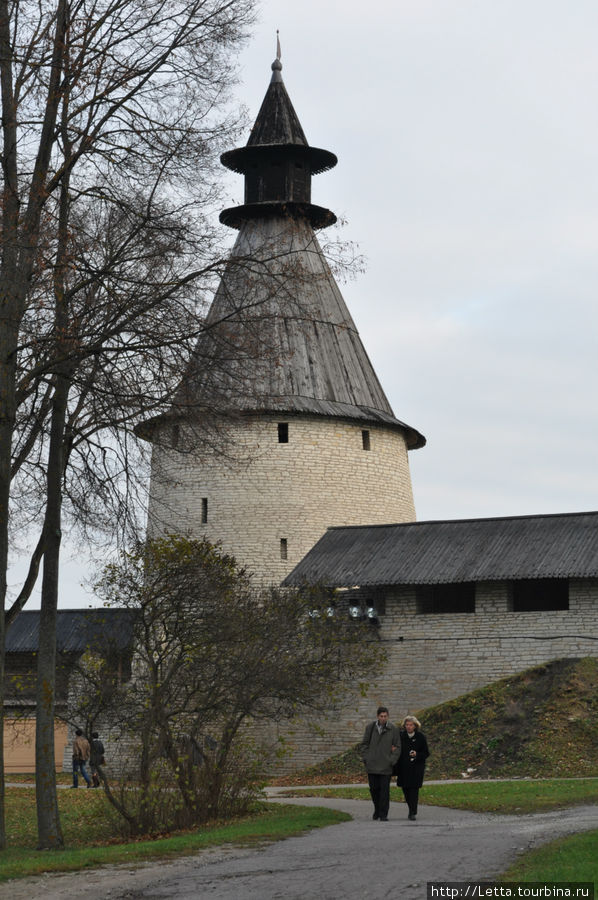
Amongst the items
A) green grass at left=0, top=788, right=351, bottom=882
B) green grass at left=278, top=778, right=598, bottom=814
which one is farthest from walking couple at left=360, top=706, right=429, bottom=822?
green grass at left=278, top=778, right=598, bottom=814

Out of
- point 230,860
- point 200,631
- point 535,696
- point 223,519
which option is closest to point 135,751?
point 200,631

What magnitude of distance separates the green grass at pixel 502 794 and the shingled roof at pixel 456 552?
5956mm

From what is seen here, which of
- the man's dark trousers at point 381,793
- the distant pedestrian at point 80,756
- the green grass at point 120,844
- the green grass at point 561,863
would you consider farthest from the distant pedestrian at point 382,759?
the distant pedestrian at point 80,756

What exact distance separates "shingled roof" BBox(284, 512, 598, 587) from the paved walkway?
12.0 m

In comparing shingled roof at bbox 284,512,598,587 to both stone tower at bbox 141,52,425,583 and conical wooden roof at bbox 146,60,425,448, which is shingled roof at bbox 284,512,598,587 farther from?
conical wooden roof at bbox 146,60,425,448

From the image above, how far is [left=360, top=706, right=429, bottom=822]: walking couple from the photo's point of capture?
12.7 metres

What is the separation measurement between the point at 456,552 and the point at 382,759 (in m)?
12.6

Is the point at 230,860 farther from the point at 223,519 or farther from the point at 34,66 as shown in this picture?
the point at 223,519

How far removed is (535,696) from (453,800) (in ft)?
24.8

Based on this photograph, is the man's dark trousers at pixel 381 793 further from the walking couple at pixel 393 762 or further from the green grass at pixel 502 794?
the green grass at pixel 502 794

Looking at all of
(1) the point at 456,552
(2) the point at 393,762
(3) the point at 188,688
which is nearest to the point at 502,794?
(2) the point at 393,762

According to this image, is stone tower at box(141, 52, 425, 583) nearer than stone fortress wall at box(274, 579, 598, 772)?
No

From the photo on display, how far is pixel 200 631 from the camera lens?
1504 cm

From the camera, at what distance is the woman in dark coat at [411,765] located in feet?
41.8
